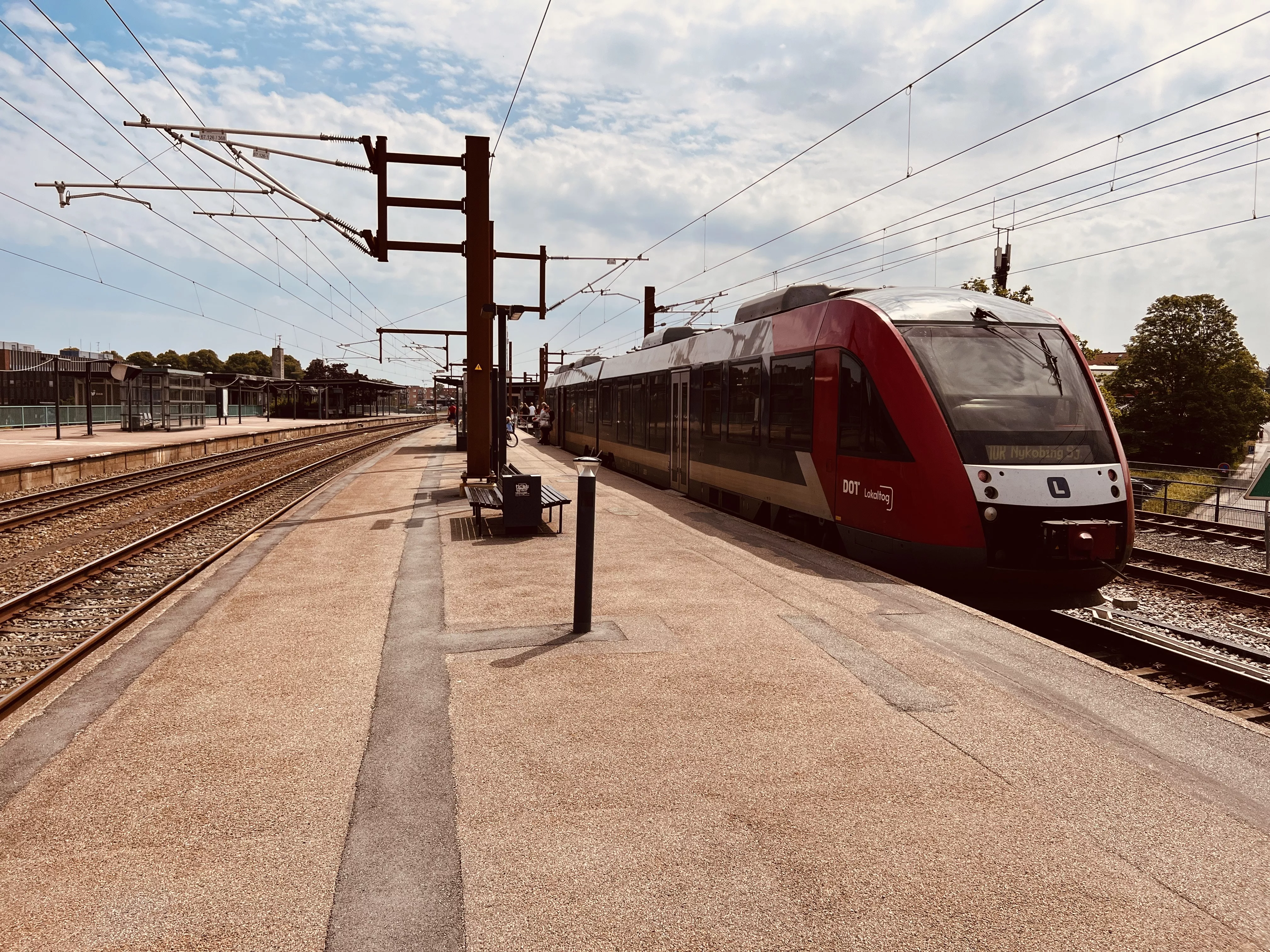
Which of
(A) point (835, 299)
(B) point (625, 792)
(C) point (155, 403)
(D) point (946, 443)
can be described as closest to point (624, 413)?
(A) point (835, 299)

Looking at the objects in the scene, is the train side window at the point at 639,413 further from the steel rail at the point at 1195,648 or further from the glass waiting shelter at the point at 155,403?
the glass waiting shelter at the point at 155,403

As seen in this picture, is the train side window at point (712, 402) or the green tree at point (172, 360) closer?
the train side window at point (712, 402)

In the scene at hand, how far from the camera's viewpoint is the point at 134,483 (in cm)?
1847

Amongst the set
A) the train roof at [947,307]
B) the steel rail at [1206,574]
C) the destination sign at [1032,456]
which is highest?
the train roof at [947,307]

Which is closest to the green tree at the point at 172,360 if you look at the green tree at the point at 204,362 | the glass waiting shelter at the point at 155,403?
the green tree at the point at 204,362

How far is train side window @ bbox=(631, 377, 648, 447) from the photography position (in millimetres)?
17844

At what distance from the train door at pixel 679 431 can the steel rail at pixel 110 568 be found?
6.61 meters

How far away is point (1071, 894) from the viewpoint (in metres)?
2.88

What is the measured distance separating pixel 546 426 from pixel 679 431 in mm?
19886

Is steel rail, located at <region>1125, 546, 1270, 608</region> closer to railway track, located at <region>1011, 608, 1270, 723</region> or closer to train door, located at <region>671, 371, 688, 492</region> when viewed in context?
railway track, located at <region>1011, 608, 1270, 723</region>

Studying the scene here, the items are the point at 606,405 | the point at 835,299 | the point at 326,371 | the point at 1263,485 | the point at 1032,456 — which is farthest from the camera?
the point at 326,371

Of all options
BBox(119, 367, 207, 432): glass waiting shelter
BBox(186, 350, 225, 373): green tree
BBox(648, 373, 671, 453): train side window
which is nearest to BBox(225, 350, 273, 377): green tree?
BBox(186, 350, 225, 373): green tree

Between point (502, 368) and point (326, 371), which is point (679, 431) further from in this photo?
point (326, 371)

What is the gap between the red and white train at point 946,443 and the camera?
733cm
